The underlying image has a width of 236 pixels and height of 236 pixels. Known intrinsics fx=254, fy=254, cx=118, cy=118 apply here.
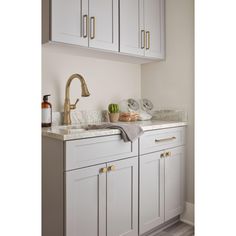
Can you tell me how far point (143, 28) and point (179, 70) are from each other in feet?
1.83

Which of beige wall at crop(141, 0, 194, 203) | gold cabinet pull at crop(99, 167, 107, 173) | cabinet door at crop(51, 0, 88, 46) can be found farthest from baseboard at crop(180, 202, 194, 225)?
cabinet door at crop(51, 0, 88, 46)

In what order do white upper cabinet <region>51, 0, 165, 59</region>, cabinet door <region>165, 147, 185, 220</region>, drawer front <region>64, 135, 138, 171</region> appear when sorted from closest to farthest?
drawer front <region>64, 135, 138, 171</region> < white upper cabinet <region>51, 0, 165, 59</region> < cabinet door <region>165, 147, 185, 220</region>

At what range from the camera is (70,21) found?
185 cm

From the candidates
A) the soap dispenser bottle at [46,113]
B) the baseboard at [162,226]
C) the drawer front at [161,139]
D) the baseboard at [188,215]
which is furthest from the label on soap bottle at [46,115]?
the baseboard at [188,215]

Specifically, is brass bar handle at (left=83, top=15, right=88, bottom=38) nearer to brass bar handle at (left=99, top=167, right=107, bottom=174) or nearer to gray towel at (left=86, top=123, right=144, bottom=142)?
gray towel at (left=86, top=123, right=144, bottom=142)

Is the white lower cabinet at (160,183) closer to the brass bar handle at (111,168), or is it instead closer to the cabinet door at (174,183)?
the cabinet door at (174,183)

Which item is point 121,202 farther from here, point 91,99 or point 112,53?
point 112,53

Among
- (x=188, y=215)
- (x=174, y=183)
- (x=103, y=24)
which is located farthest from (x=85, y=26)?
(x=188, y=215)

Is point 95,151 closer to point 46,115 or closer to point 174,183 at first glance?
point 46,115

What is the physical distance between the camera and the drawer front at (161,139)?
208 centimetres

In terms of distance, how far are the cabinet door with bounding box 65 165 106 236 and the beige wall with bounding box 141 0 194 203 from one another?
44.8 inches

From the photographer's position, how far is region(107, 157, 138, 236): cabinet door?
1.79 metres

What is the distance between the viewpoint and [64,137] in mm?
1502
